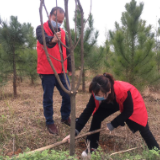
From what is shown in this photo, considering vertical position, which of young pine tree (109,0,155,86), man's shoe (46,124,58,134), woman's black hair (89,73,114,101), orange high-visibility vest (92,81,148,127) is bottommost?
man's shoe (46,124,58,134)

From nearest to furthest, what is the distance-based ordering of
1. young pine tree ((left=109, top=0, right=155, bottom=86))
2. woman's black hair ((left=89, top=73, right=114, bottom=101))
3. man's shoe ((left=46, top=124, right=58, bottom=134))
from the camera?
woman's black hair ((left=89, top=73, right=114, bottom=101)) < man's shoe ((left=46, top=124, right=58, bottom=134)) < young pine tree ((left=109, top=0, right=155, bottom=86))

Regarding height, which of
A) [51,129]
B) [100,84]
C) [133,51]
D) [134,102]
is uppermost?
[133,51]

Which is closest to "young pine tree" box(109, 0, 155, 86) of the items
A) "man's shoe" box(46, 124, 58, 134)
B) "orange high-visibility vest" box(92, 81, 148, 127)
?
"orange high-visibility vest" box(92, 81, 148, 127)

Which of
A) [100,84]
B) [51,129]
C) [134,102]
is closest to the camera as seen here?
[100,84]

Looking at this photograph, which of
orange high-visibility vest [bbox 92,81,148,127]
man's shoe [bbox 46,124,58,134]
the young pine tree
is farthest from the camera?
the young pine tree

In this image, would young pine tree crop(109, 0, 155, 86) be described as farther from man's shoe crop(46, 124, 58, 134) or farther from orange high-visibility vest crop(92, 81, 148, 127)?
man's shoe crop(46, 124, 58, 134)

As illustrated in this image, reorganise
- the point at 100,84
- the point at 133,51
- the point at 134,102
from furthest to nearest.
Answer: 1. the point at 133,51
2. the point at 134,102
3. the point at 100,84

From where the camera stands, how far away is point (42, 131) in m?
2.41

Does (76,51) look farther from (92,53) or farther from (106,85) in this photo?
(106,85)

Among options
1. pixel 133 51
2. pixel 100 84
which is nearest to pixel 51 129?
pixel 100 84

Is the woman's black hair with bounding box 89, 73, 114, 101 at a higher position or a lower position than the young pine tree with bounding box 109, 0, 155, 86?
lower

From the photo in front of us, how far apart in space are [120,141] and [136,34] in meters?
2.61

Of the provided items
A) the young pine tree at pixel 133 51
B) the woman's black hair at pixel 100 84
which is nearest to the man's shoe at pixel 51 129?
the woman's black hair at pixel 100 84

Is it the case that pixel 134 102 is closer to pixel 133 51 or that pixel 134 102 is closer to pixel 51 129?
pixel 51 129
